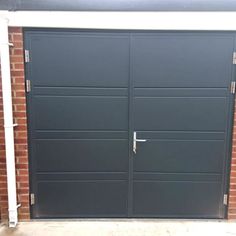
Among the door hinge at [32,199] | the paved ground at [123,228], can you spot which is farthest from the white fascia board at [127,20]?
the paved ground at [123,228]

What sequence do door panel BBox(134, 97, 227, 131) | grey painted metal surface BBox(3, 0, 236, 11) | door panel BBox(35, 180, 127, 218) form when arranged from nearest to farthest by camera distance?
grey painted metal surface BBox(3, 0, 236, 11) → door panel BBox(134, 97, 227, 131) → door panel BBox(35, 180, 127, 218)

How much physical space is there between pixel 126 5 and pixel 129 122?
1.18 m

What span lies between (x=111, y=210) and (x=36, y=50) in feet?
6.25

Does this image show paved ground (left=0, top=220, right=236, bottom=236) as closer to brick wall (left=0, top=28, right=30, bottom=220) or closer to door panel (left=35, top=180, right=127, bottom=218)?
door panel (left=35, top=180, right=127, bottom=218)

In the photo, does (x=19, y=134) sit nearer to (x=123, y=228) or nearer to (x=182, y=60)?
(x=123, y=228)

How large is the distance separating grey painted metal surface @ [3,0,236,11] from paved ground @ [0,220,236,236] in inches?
88.3

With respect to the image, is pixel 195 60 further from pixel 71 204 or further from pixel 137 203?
pixel 71 204

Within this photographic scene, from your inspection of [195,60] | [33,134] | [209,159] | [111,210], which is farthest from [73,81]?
[209,159]

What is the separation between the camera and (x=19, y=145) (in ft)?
9.41

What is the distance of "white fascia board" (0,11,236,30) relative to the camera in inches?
106

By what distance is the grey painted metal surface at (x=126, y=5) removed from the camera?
2.65 metres

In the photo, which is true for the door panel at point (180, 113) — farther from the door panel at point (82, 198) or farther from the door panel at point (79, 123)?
the door panel at point (82, 198)

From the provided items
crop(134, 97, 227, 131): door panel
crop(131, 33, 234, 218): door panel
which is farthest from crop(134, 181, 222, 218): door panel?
crop(134, 97, 227, 131): door panel

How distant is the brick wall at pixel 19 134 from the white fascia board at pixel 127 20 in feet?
0.59
